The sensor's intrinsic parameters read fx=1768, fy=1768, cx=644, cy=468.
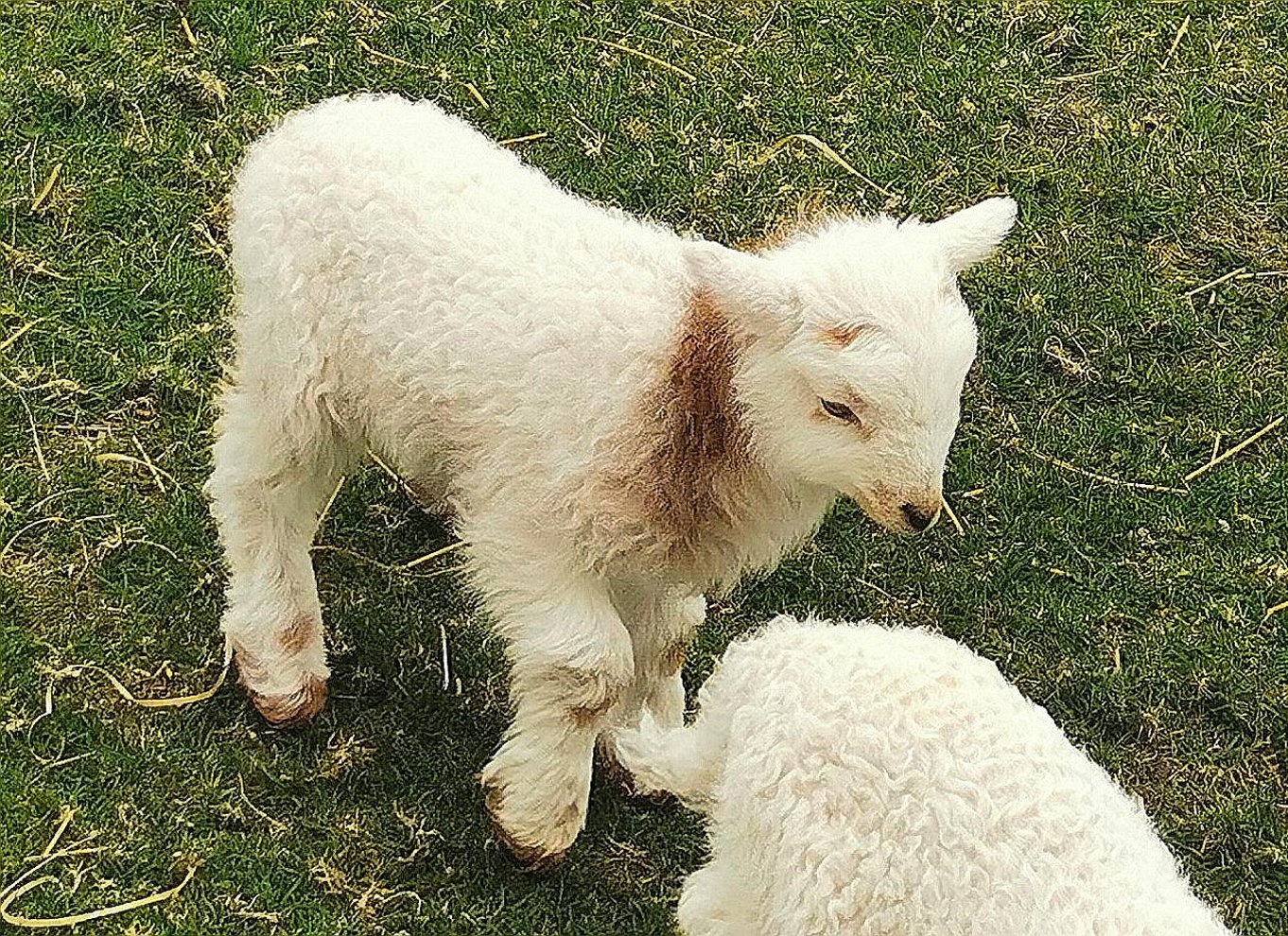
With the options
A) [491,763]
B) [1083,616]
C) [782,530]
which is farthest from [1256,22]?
[491,763]

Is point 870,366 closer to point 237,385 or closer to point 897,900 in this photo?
point 897,900

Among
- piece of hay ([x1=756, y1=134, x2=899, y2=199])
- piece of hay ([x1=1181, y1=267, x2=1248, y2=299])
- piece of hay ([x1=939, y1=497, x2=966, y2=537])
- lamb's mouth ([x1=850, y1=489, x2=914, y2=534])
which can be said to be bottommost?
piece of hay ([x1=939, y1=497, x2=966, y2=537])

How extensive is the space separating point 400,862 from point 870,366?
2190mm

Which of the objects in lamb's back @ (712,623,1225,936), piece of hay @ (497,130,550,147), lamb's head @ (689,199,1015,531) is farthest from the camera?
piece of hay @ (497,130,550,147)

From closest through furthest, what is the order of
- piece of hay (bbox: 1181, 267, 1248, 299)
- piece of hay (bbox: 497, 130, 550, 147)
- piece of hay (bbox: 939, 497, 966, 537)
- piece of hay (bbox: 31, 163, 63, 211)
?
piece of hay (bbox: 939, 497, 966, 537), piece of hay (bbox: 31, 163, 63, 211), piece of hay (bbox: 1181, 267, 1248, 299), piece of hay (bbox: 497, 130, 550, 147)

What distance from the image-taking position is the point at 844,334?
4117 millimetres

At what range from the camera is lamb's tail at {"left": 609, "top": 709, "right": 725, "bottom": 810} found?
14.7ft

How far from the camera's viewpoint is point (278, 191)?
4855 millimetres

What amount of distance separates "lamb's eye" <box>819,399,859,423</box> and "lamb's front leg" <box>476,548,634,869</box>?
Result: 86 centimetres

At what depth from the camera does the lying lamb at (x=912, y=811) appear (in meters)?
3.70

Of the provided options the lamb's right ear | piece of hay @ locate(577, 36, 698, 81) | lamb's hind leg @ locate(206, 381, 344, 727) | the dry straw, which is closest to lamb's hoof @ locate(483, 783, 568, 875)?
lamb's hind leg @ locate(206, 381, 344, 727)

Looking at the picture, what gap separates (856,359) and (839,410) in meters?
0.17

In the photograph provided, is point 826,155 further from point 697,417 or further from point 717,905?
point 717,905

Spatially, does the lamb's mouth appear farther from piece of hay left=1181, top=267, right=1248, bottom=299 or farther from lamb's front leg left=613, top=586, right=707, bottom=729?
piece of hay left=1181, top=267, right=1248, bottom=299
